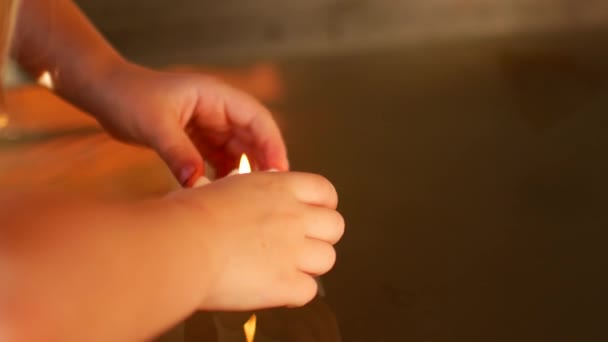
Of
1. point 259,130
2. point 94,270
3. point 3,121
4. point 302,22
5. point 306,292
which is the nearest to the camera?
point 94,270

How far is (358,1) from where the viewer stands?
80cm

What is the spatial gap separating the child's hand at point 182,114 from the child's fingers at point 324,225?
10 cm

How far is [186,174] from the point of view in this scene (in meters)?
0.42

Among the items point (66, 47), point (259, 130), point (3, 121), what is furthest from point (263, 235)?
point (3, 121)

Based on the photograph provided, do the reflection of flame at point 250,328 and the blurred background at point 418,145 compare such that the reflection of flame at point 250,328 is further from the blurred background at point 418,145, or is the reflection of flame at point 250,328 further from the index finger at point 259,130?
the index finger at point 259,130

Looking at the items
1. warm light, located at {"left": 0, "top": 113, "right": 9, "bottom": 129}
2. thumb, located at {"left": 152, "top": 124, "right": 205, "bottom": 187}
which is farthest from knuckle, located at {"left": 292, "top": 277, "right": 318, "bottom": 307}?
warm light, located at {"left": 0, "top": 113, "right": 9, "bottom": 129}

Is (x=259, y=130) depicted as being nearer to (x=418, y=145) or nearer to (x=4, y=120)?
(x=418, y=145)

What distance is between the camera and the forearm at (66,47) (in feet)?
1.70

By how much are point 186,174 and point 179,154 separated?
2cm

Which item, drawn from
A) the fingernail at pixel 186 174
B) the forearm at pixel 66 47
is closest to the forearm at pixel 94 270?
the fingernail at pixel 186 174

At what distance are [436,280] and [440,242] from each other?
40mm

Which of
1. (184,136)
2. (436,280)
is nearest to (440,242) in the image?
(436,280)

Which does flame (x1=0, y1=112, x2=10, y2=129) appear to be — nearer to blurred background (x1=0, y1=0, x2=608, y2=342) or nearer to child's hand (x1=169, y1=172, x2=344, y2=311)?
blurred background (x1=0, y1=0, x2=608, y2=342)

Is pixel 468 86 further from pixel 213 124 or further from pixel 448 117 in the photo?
pixel 213 124
